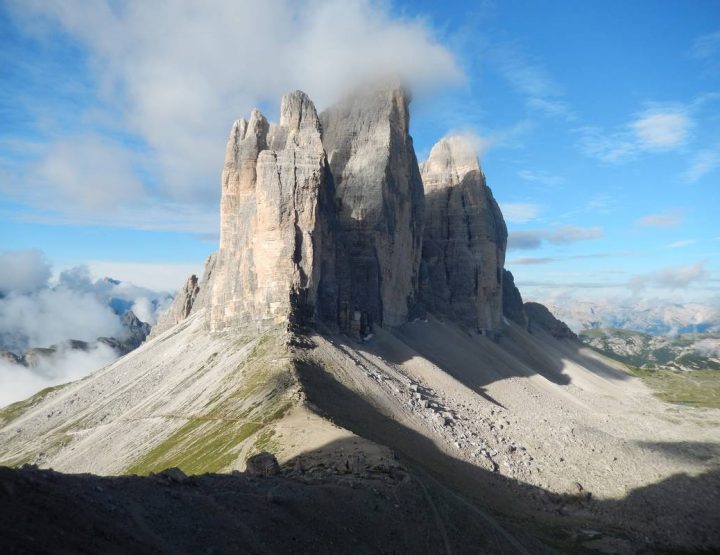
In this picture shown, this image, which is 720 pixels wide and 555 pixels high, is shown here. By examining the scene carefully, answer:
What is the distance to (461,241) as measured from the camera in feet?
431

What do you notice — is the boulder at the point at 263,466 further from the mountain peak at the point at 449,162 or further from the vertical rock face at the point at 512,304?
the vertical rock face at the point at 512,304

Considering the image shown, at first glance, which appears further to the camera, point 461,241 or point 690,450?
point 461,241

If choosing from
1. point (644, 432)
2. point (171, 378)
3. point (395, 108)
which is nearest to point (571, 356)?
point (644, 432)

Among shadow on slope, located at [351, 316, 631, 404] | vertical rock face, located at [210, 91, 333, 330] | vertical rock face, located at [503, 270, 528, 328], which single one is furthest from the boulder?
vertical rock face, located at [503, 270, 528, 328]

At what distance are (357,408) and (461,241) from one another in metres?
87.8

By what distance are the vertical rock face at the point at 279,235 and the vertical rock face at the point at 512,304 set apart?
88.7 meters

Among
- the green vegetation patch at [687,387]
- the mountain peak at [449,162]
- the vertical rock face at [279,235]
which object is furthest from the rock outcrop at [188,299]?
the green vegetation patch at [687,387]

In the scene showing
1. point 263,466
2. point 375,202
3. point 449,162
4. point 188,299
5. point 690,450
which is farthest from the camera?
point 449,162

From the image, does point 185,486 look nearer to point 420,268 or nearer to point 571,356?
point 420,268

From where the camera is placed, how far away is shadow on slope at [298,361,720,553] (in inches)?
1492

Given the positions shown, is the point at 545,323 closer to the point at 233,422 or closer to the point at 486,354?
the point at 486,354

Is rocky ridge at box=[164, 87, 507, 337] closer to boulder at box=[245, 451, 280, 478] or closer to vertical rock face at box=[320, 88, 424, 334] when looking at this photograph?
vertical rock face at box=[320, 88, 424, 334]

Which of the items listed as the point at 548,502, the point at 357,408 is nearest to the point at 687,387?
the point at 548,502

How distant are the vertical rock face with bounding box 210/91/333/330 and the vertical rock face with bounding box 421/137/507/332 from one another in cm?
4920
